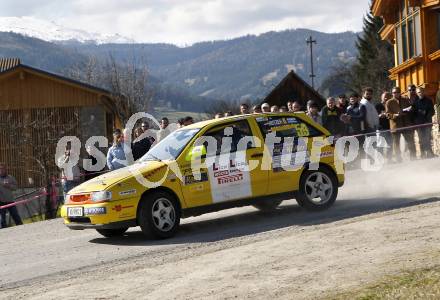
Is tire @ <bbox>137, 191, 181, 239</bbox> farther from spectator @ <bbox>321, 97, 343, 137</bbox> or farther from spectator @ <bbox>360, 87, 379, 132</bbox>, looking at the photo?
spectator @ <bbox>360, 87, 379, 132</bbox>

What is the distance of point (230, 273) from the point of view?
9086 mm

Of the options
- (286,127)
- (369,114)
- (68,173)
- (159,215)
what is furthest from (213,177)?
(369,114)

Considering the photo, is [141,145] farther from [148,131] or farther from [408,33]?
[408,33]

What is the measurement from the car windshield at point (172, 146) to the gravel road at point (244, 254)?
1.30 m

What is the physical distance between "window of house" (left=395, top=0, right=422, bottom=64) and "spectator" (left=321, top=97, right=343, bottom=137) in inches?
290

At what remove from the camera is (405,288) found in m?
7.46

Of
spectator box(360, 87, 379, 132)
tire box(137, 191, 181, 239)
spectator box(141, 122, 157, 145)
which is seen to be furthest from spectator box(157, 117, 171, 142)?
tire box(137, 191, 181, 239)

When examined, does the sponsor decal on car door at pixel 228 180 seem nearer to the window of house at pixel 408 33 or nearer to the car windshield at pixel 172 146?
the car windshield at pixel 172 146

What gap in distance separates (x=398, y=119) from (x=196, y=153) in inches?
365

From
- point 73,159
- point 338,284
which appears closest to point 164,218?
point 338,284

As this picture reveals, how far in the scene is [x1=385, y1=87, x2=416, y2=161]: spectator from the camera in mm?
20453

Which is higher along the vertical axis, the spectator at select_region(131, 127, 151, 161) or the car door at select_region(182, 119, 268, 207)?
the spectator at select_region(131, 127, 151, 161)

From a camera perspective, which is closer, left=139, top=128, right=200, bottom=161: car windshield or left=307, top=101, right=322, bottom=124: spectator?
left=139, top=128, right=200, bottom=161: car windshield

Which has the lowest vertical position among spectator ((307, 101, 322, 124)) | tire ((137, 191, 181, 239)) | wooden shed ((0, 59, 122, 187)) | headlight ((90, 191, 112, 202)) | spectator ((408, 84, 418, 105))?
tire ((137, 191, 181, 239))
